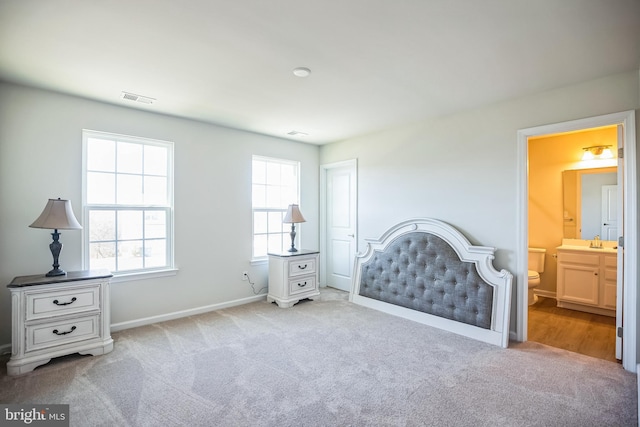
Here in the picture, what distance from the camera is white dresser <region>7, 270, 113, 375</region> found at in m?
2.39

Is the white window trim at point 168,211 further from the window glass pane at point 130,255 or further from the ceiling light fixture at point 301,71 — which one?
the ceiling light fixture at point 301,71

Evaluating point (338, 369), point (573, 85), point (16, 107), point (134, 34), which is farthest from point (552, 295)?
point (16, 107)

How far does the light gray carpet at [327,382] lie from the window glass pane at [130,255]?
0.69m

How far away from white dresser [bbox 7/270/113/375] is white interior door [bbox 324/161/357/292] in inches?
122

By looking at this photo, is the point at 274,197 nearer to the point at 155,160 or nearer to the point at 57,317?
the point at 155,160

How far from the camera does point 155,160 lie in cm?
359

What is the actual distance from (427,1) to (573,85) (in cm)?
Result: 196

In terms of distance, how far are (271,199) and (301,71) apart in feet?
7.97

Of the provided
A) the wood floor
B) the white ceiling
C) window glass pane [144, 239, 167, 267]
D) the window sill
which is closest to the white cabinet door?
the wood floor

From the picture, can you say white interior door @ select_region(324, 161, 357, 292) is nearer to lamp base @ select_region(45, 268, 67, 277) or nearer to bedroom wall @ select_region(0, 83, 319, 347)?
bedroom wall @ select_region(0, 83, 319, 347)

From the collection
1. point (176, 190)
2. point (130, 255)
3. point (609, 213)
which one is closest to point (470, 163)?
point (609, 213)

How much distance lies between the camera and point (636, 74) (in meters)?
2.44

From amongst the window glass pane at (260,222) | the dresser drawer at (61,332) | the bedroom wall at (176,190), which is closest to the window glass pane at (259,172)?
the bedroom wall at (176,190)

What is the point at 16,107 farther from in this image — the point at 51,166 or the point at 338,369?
the point at 338,369
